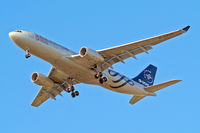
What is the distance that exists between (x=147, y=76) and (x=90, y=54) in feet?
49.8

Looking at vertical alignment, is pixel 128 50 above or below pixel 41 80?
above

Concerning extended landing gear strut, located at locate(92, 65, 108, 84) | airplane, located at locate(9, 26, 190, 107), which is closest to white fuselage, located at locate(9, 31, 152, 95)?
airplane, located at locate(9, 26, 190, 107)

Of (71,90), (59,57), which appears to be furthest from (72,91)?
(59,57)

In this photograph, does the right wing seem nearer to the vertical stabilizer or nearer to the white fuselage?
the white fuselage

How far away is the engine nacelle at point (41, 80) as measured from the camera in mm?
43503

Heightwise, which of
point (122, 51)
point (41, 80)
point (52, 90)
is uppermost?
point (122, 51)

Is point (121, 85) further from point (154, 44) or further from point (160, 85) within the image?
point (154, 44)

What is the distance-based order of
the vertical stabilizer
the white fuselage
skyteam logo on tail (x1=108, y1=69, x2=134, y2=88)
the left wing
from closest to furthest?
the white fuselage, the left wing, skyteam logo on tail (x1=108, y1=69, x2=134, y2=88), the vertical stabilizer

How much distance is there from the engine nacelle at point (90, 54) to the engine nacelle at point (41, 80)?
7.41 meters

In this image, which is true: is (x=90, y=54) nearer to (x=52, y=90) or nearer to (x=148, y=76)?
(x=52, y=90)

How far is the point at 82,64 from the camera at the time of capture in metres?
39.9

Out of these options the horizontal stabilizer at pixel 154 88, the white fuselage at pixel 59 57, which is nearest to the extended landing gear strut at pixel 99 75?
the white fuselage at pixel 59 57

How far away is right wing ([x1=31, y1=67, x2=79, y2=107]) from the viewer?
43.5 metres

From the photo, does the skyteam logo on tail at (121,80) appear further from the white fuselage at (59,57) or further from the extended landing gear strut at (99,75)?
the extended landing gear strut at (99,75)
